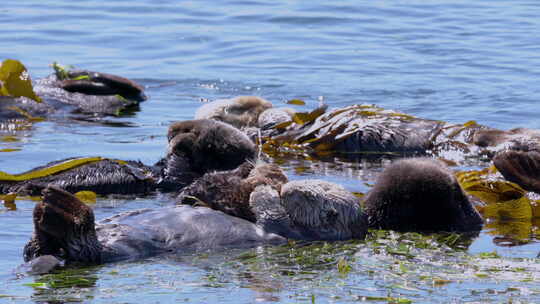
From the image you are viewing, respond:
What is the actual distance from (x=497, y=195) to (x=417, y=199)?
2.94 ft

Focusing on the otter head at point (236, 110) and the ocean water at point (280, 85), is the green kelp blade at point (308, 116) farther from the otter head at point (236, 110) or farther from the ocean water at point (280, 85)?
the ocean water at point (280, 85)

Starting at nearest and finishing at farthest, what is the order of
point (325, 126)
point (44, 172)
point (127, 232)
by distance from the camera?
point (127, 232), point (44, 172), point (325, 126)

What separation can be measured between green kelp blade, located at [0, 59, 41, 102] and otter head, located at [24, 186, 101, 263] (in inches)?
165

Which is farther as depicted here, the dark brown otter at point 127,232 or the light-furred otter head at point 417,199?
the light-furred otter head at point 417,199

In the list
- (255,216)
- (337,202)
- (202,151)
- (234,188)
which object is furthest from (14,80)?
(337,202)

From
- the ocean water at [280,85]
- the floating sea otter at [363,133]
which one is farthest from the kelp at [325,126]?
the ocean water at [280,85]

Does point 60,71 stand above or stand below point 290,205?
above

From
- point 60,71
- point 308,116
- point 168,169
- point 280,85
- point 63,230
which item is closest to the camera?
point 63,230

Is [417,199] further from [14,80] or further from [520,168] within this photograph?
[14,80]

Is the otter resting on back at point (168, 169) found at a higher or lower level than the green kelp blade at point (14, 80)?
lower

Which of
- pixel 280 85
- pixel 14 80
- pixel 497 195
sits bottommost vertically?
pixel 497 195

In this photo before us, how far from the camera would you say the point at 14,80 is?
767cm

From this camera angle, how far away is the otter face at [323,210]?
404cm

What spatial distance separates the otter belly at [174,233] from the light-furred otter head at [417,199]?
517mm
